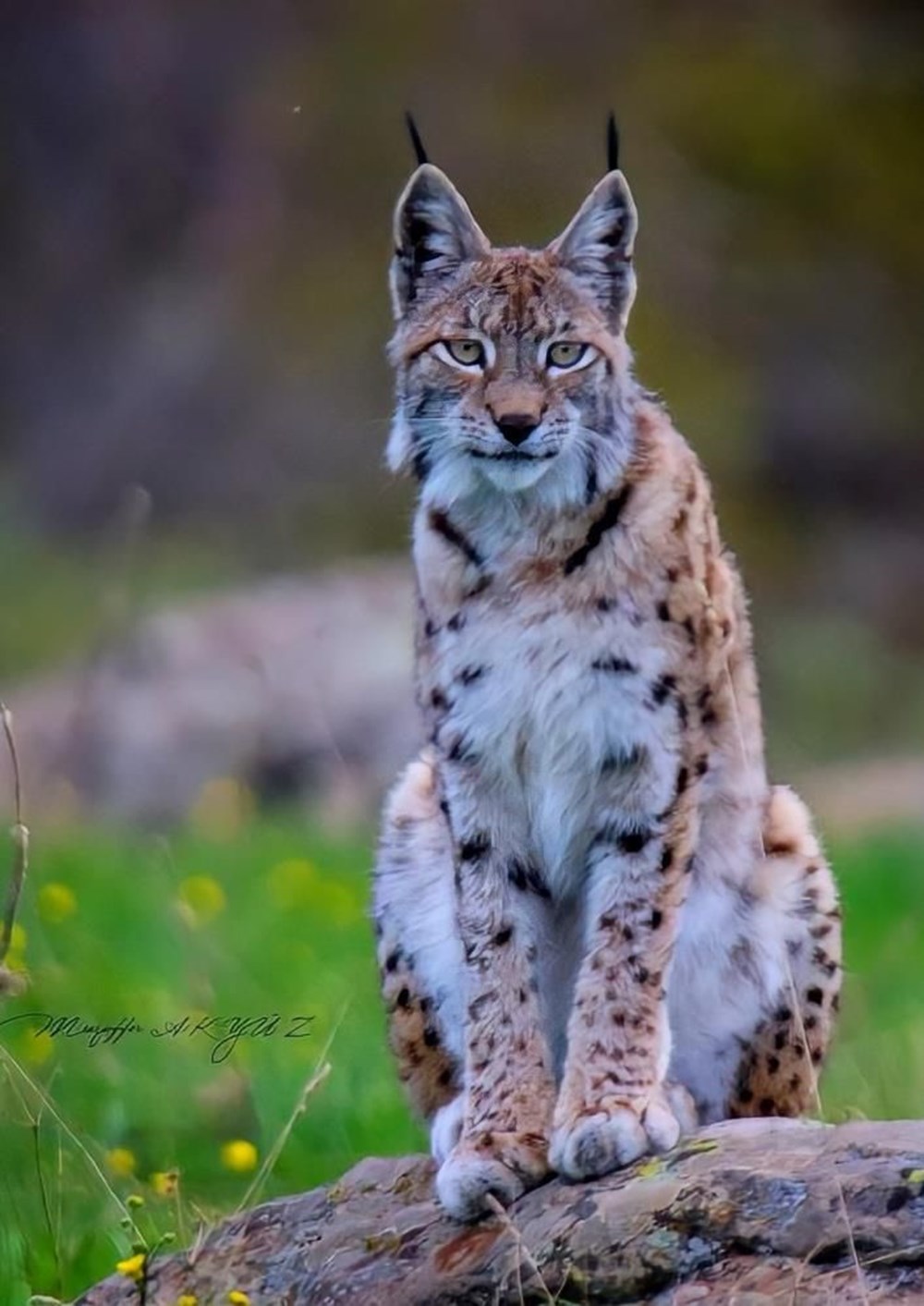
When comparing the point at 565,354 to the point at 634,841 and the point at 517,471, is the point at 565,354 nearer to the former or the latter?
the point at 517,471

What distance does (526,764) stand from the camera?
5293 millimetres

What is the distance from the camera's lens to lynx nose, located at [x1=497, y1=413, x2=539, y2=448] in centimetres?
519

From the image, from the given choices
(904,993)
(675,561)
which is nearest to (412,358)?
(675,561)

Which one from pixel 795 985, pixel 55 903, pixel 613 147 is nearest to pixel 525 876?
pixel 795 985

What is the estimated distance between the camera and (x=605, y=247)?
550 centimetres

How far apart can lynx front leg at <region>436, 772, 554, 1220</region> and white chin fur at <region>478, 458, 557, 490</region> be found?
652 millimetres

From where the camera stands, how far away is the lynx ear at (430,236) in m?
5.45

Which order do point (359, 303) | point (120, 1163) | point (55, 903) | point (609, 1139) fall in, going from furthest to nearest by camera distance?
point (359, 303) → point (55, 903) → point (120, 1163) → point (609, 1139)

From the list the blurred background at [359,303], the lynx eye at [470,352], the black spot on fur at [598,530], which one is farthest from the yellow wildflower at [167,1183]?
the blurred background at [359,303]

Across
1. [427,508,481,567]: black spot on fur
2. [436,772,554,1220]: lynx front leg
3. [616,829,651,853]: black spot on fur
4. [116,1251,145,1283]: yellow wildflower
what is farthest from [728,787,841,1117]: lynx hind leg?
[116,1251,145,1283]: yellow wildflower

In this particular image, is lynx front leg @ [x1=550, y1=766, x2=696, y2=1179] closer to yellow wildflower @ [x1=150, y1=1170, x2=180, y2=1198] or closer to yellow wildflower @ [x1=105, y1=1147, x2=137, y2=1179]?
yellow wildflower @ [x1=150, y1=1170, x2=180, y2=1198]

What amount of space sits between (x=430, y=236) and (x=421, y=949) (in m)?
1.63

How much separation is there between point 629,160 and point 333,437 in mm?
3786

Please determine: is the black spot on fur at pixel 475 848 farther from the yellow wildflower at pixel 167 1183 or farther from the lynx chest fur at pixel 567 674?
the yellow wildflower at pixel 167 1183
